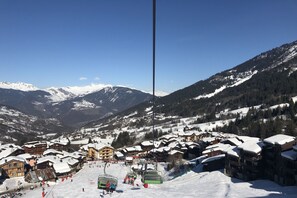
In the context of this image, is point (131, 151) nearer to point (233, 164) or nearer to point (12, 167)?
point (12, 167)

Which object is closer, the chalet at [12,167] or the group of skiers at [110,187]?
the group of skiers at [110,187]

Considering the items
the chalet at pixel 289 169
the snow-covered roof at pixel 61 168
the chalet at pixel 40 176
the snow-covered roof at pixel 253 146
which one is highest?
the snow-covered roof at pixel 253 146

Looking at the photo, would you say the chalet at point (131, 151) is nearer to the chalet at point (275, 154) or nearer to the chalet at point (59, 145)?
the chalet at point (59, 145)

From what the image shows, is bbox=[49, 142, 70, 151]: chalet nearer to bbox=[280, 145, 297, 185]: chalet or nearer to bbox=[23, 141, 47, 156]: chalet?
bbox=[23, 141, 47, 156]: chalet

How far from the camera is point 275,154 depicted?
45.6 m

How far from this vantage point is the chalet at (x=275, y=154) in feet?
143

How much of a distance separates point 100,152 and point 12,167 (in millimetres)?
40726

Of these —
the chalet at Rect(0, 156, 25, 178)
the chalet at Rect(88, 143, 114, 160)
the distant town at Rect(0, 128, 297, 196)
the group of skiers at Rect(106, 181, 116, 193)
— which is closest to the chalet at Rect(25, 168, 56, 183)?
the distant town at Rect(0, 128, 297, 196)

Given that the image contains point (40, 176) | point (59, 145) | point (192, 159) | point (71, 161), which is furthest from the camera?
point (59, 145)

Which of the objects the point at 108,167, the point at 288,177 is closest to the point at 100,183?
the point at 288,177

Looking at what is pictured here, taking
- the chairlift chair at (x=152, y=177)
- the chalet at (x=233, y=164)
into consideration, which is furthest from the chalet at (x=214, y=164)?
the chairlift chair at (x=152, y=177)

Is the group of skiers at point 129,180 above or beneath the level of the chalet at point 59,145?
beneath

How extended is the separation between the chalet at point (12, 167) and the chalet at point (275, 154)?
192 ft

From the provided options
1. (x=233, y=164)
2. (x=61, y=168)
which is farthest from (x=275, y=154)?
(x=61, y=168)
